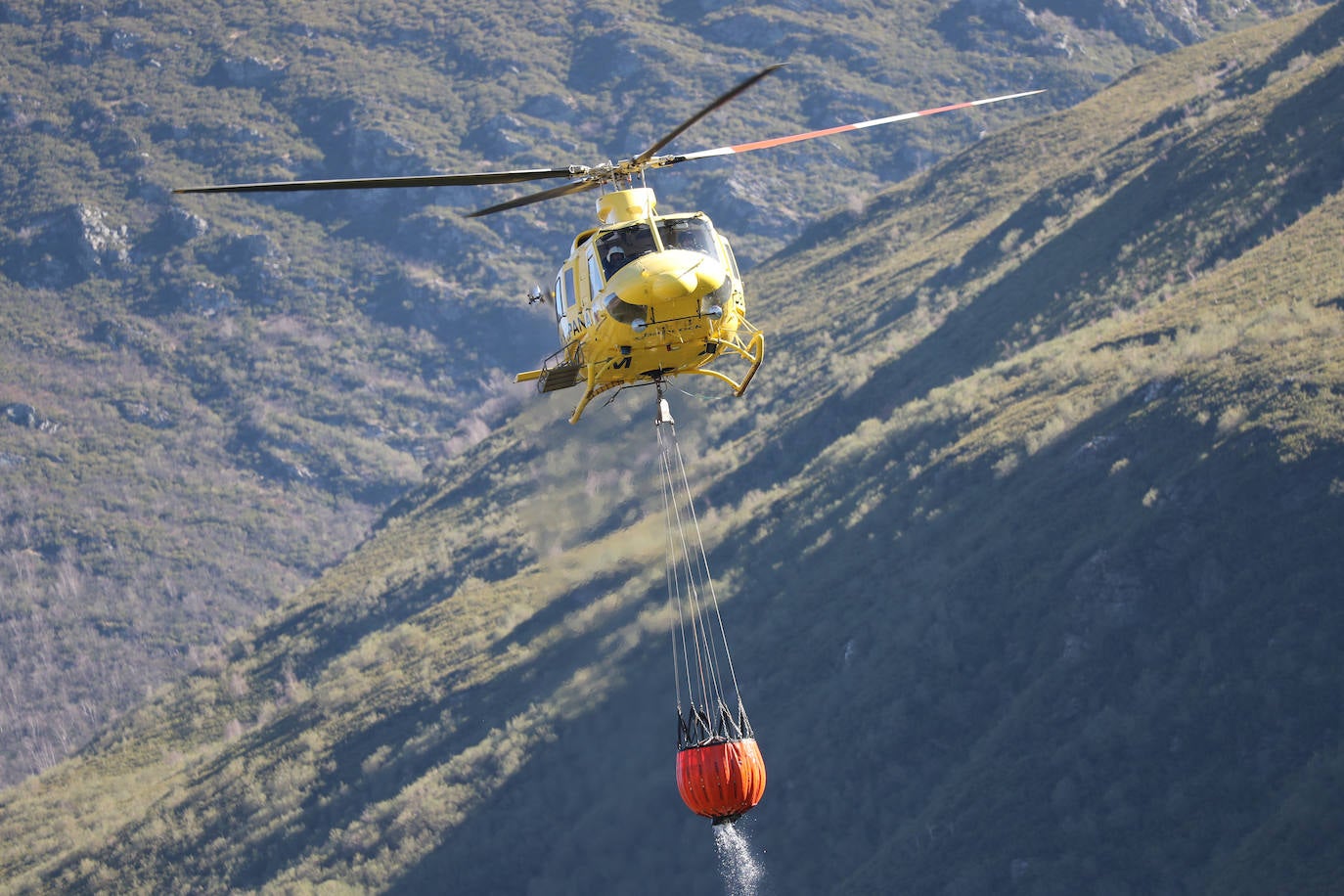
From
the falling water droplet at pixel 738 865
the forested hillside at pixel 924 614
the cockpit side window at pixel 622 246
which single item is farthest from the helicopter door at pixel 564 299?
the falling water droplet at pixel 738 865

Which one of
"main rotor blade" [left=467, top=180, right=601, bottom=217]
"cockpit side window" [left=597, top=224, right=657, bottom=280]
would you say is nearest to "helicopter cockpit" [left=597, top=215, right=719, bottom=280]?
"cockpit side window" [left=597, top=224, right=657, bottom=280]

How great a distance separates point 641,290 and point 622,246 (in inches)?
60.8

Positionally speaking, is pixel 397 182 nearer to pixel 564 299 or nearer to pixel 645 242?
pixel 645 242

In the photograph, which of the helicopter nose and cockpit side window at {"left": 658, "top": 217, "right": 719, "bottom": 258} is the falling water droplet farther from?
the helicopter nose

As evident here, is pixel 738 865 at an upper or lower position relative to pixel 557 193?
upper

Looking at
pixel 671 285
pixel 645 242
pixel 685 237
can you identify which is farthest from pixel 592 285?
pixel 671 285

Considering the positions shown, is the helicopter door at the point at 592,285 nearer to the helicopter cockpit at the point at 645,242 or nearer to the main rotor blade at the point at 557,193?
the helicopter cockpit at the point at 645,242

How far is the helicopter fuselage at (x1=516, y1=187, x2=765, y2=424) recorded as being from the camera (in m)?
35.8

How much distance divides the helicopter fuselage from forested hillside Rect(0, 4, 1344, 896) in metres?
35.1

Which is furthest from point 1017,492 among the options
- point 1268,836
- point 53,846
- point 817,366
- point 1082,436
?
point 53,846

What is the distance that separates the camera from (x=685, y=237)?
36.9 meters

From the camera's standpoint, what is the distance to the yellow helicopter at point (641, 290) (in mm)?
→ 35719

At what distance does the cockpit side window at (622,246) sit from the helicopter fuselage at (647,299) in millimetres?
19

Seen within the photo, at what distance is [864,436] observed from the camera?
4392 inches
